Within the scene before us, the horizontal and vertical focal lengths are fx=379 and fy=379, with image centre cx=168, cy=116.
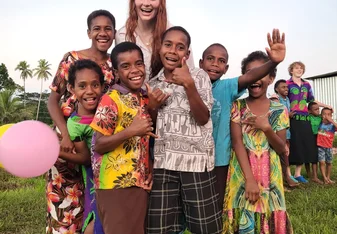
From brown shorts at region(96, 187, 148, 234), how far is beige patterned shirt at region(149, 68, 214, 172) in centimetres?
24

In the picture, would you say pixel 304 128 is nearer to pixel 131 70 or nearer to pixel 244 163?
pixel 244 163

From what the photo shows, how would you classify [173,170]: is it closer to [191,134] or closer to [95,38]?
[191,134]

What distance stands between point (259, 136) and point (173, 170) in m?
0.68

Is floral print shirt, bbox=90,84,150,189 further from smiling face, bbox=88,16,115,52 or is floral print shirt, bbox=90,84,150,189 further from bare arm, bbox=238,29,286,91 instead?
bare arm, bbox=238,29,286,91

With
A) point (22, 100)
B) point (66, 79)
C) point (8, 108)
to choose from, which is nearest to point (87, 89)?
point (66, 79)

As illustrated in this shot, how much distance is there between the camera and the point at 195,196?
83.7 inches

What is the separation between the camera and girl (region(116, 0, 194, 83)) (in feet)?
8.05

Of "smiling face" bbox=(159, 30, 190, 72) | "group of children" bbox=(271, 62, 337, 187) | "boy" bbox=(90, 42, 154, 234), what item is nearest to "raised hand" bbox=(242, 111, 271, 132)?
"smiling face" bbox=(159, 30, 190, 72)

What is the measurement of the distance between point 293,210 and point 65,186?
2.86m

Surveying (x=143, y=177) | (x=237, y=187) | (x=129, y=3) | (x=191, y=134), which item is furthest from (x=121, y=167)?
(x=129, y=3)

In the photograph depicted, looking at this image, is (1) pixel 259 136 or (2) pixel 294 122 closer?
(1) pixel 259 136

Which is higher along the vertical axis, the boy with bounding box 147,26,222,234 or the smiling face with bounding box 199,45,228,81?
the smiling face with bounding box 199,45,228,81

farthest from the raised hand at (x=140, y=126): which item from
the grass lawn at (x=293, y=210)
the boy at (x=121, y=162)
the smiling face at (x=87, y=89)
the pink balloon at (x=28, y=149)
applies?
the grass lawn at (x=293, y=210)

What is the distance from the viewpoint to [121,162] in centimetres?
201
